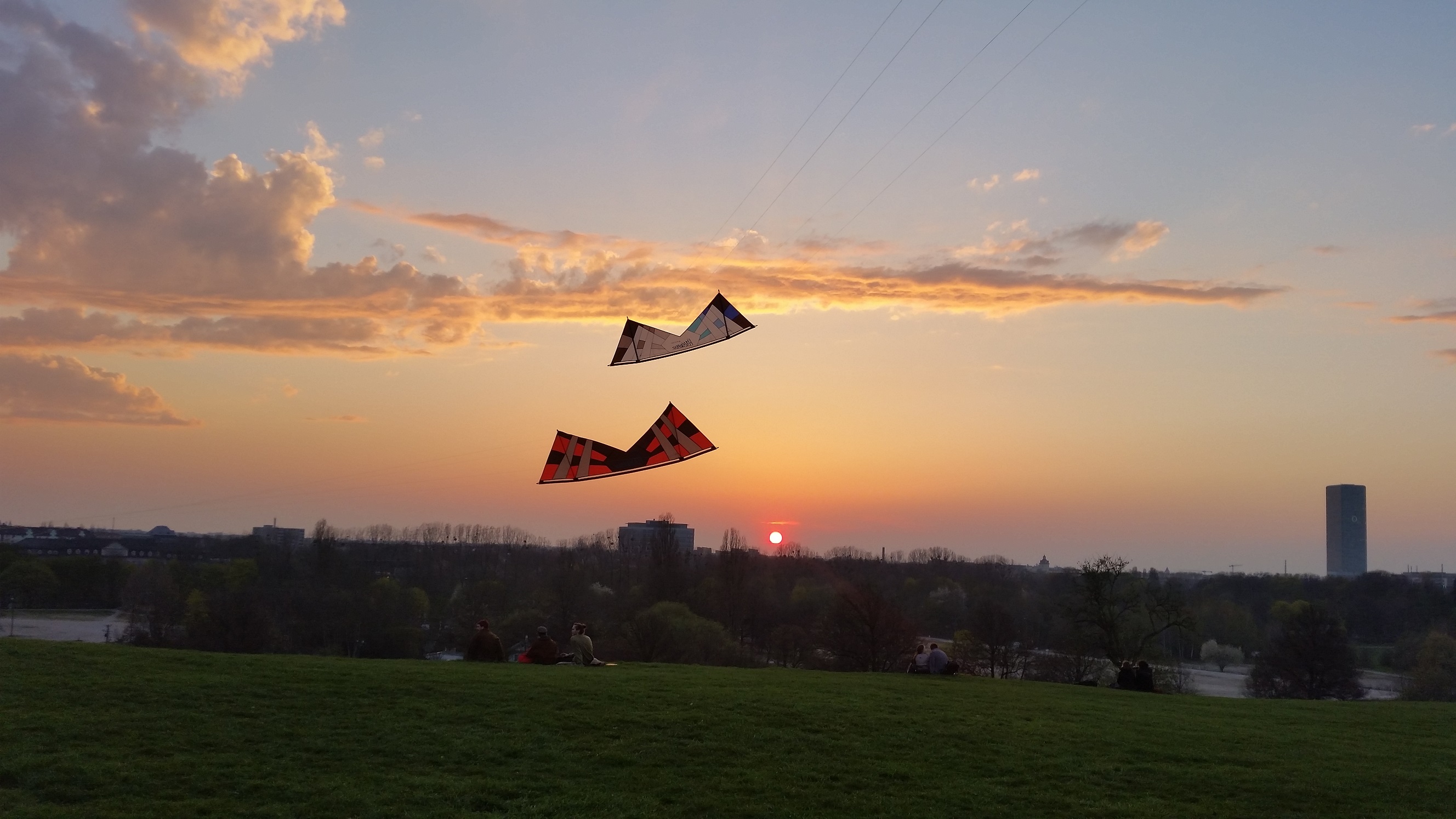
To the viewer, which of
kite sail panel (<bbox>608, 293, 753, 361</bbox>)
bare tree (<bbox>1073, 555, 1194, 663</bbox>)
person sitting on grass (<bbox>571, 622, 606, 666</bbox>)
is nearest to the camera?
kite sail panel (<bbox>608, 293, 753, 361</bbox>)

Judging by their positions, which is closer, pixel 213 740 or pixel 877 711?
pixel 213 740

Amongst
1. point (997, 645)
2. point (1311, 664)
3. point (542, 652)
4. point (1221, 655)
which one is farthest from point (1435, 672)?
point (542, 652)

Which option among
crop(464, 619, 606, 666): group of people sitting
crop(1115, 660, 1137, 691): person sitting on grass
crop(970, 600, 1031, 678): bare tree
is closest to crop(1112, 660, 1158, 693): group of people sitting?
crop(1115, 660, 1137, 691): person sitting on grass

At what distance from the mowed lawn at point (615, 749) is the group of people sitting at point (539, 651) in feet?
10.1

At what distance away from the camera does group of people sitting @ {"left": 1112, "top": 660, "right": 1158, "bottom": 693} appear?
2845 centimetres

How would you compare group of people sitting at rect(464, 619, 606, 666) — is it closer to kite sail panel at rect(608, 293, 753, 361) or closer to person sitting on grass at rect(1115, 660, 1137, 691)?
kite sail panel at rect(608, 293, 753, 361)

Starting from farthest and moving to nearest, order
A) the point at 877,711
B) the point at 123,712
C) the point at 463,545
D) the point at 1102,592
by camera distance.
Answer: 1. the point at 463,545
2. the point at 1102,592
3. the point at 877,711
4. the point at 123,712

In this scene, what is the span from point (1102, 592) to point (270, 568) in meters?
79.9

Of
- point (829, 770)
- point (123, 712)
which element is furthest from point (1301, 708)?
point (123, 712)

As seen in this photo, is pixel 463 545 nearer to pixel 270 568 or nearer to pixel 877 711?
pixel 270 568

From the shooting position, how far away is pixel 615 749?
15.9 m

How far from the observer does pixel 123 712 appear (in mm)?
16297

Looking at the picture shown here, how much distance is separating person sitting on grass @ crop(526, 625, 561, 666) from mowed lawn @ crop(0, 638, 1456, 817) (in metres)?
3.51

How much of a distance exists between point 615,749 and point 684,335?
821 centimetres
